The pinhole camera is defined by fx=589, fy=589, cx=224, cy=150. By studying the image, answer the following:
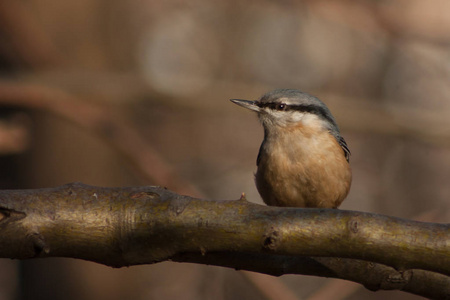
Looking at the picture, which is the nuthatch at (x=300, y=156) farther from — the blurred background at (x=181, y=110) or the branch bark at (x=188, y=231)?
the branch bark at (x=188, y=231)

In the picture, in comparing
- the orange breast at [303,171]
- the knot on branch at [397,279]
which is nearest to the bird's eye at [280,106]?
the orange breast at [303,171]

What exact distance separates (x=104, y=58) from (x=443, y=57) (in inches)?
186

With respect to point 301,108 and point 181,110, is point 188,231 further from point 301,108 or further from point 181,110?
point 181,110

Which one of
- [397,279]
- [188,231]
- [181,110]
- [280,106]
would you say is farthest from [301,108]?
[188,231]

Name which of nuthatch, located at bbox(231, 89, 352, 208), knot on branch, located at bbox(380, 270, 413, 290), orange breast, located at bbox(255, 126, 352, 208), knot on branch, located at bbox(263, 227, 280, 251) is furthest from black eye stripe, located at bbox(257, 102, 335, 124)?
knot on branch, located at bbox(263, 227, 280, 251)

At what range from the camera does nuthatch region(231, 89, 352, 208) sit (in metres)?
4.29

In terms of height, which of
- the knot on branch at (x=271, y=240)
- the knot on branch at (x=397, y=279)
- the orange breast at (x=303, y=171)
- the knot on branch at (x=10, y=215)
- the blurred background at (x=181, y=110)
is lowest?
the knot on branch at (x=397, y=279)

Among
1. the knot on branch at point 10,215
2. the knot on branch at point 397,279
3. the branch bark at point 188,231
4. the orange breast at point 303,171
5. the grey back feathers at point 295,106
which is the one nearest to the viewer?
the branch bark at point 188,231

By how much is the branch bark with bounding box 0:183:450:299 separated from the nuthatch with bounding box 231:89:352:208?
1869 millimetres

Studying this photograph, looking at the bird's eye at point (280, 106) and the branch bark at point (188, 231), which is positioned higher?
the bird's eye at point (280, 106)

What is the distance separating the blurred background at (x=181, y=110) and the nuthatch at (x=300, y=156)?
721mm

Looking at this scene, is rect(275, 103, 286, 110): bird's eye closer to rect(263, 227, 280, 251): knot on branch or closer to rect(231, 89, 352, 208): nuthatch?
rect(231, 89, 352, 208): nuthatch

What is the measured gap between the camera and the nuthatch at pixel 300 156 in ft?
14.1

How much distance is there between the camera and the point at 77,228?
232 centimetres
